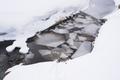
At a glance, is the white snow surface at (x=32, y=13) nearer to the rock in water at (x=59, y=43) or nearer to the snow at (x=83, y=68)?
the rock in water at (x=59, y=43)

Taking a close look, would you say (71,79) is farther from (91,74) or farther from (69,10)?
(69,10)

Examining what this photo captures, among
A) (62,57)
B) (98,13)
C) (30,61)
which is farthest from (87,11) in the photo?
(30,61)

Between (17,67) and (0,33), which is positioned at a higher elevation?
(0,33)

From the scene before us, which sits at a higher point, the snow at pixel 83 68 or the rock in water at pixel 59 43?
the rock in water at pixel 59 43

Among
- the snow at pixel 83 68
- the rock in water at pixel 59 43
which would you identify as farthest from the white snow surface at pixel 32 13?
the snow at pixel 83 68

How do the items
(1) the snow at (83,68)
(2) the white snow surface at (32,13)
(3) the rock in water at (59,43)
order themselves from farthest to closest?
(2) the white snow surface at (32,13) < (3) the rock in water at (59,43) < (1) the snow at (83,68)

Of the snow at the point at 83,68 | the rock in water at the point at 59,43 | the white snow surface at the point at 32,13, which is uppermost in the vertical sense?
the white snow surface at the point at 32,13
